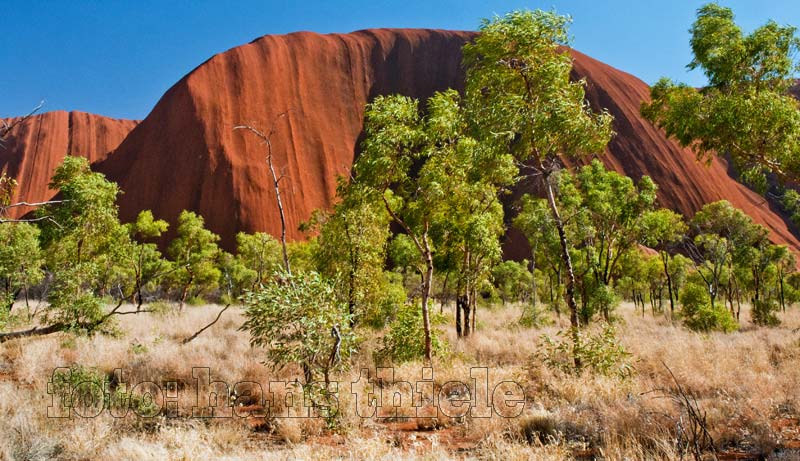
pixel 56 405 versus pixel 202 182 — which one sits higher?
pixel 202 182

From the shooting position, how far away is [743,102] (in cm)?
755

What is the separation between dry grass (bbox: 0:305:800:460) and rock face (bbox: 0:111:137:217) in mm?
105107

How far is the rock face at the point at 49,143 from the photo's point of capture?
9919 centimetres

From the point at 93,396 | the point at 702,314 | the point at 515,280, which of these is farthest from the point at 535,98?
the point at 515,280

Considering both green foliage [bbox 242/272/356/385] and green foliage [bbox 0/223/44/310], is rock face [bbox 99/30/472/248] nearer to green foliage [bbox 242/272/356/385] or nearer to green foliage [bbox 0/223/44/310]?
green foliage [bbox 0/223/44/310]

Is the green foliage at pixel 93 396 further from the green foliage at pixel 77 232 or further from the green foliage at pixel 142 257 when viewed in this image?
the green foliage at pixel 142 257

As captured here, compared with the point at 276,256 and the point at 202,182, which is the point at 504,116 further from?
the point at 202,182

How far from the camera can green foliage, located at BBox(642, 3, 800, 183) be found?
758cm

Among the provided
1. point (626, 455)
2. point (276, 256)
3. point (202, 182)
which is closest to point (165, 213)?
point (202, 182)

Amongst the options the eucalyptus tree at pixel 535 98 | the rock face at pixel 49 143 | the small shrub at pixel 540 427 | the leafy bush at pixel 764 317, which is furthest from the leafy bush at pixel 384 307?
the rock face at pixel 49 143

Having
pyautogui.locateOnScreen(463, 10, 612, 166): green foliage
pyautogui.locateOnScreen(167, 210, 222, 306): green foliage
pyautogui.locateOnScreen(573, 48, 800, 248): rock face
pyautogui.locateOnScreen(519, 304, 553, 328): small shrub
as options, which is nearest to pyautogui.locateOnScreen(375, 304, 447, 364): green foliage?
pyautogui.locateOnScreen(463, 10, 612, 166): green foliage

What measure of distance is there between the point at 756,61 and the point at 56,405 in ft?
49.3

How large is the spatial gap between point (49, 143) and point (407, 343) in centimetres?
13752

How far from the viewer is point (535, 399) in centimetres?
792
